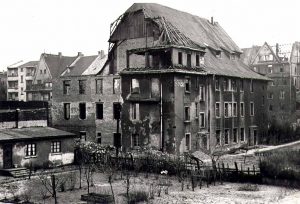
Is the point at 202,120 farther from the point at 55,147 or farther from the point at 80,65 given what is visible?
the point at 80,65

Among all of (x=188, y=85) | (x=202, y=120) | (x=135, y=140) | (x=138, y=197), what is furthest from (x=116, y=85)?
(x=138, y=197)

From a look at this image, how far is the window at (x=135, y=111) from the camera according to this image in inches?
1687

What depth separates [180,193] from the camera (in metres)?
27.2

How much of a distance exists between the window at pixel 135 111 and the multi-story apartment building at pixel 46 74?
38.8 metres

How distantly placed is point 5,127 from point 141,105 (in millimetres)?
12687

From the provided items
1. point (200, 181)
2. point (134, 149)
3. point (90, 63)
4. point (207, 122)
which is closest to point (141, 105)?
point (134, 149)

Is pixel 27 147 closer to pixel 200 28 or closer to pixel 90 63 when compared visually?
pixel 200 28

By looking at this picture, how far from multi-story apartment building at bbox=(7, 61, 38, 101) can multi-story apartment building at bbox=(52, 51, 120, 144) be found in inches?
1684

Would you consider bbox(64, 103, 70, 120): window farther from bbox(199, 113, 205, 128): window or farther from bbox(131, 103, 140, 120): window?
bbox(199, 113, 205, 128): window

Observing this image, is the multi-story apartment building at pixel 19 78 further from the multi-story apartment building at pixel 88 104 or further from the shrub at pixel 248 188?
the shrub at pixel 248 188

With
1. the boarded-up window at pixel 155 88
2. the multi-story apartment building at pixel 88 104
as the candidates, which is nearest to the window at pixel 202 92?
the boarded-up window at pixel 155 88

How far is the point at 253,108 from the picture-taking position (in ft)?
177

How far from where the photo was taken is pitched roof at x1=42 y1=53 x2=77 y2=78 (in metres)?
82.6

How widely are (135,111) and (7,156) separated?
44.1 ft
